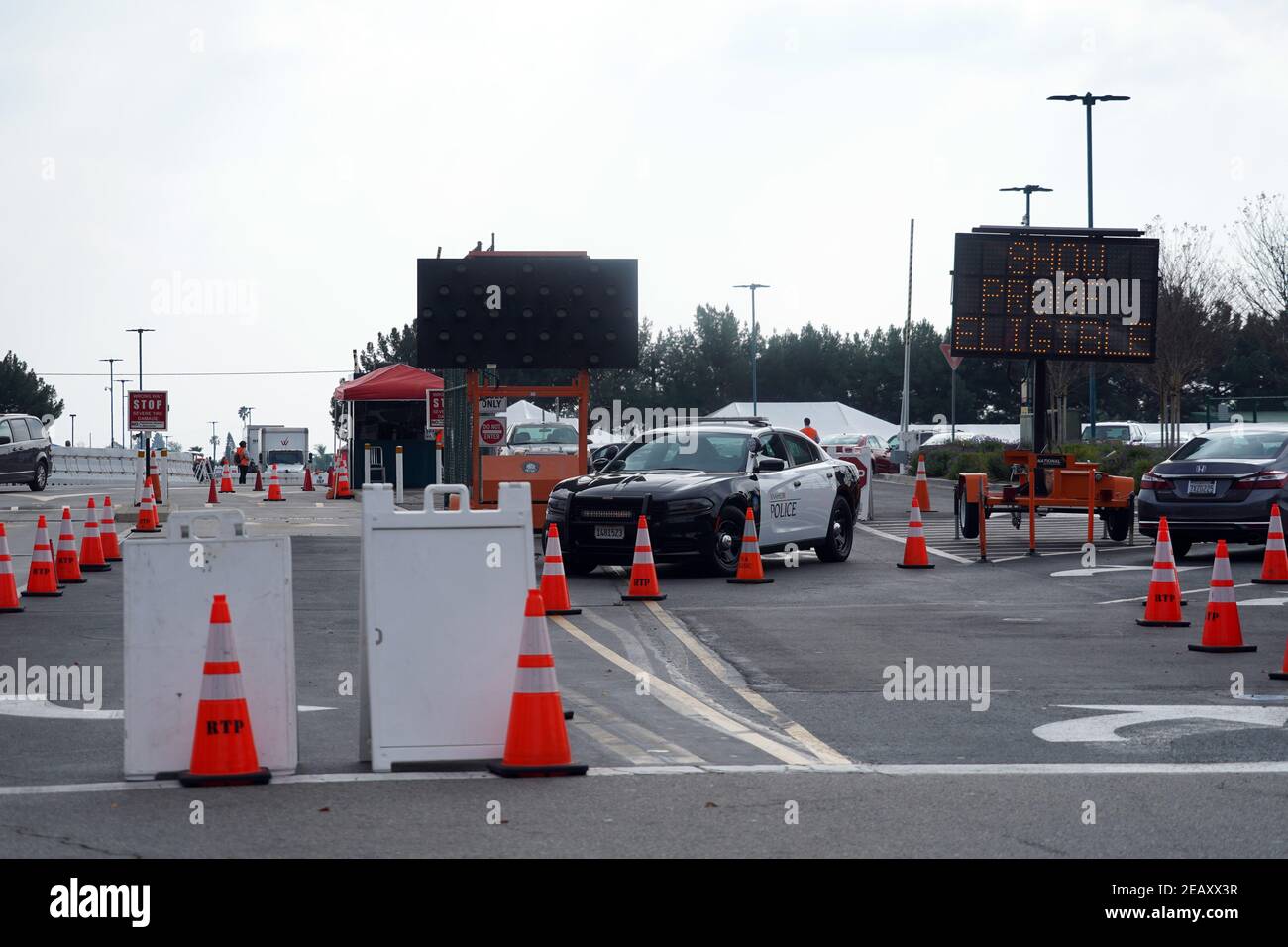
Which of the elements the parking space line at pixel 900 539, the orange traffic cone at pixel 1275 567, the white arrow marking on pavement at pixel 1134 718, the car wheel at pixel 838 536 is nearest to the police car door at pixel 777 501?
the car wheel at pixel 838 536

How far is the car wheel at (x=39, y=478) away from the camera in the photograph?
4219 cm

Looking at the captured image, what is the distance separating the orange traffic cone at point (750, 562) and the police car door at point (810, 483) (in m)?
2.02

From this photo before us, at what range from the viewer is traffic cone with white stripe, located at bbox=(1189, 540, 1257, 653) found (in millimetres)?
12273

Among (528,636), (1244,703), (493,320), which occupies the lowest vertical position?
(1244,703)

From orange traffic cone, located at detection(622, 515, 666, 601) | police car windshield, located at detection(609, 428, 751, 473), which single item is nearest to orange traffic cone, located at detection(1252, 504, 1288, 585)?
police car windshield, located at detection(609, 428, 751, 473)

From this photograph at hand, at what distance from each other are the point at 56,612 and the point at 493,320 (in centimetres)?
1267

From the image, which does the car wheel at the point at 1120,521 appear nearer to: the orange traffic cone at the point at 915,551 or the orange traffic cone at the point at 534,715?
the orange traffic cone at the point at 915,551

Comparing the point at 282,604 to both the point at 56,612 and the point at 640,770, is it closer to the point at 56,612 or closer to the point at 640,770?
the point at 640,770

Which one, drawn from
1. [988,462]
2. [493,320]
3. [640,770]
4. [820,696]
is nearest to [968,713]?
[820,696]

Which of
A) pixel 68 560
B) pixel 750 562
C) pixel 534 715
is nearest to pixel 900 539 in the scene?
pixel 750 562

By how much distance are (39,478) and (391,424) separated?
8322 mm

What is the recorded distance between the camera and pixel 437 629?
26.4 feet
